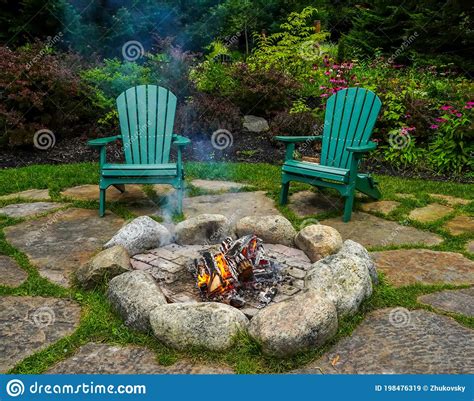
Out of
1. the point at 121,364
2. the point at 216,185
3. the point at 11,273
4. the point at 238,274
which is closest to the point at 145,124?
the point at 216,185

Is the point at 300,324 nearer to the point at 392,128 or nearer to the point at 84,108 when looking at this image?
the point at 392,128

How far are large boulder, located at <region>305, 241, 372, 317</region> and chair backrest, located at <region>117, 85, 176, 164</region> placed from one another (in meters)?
2.53

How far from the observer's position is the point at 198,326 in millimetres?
2582

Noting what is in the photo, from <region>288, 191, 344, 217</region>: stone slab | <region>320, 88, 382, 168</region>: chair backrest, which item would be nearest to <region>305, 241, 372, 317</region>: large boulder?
<region>288, 191, 344, 217</region>: stone slab

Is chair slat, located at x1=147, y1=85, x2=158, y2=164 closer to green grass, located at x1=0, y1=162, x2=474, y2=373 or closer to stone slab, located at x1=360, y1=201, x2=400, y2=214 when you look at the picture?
green grass, located at x1=0, y1=162, x2=474, y2=373

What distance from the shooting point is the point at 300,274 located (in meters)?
3.29

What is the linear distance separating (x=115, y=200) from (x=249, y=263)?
2.20m

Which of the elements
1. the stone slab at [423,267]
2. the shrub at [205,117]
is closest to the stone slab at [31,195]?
the shrub at [205,117]

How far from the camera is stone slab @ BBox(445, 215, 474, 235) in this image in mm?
4270

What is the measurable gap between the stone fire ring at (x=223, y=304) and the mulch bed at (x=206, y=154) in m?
2.85

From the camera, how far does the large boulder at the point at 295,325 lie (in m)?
2.48

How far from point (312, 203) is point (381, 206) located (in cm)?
62

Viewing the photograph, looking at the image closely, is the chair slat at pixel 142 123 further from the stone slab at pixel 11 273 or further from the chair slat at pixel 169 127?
the stone slab at pixel 11 273

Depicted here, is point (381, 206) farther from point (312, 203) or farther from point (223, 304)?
point (223, 304)
